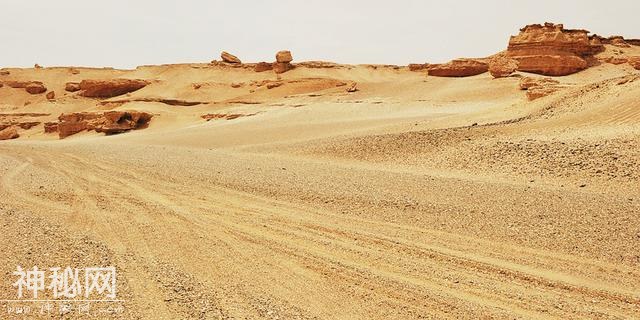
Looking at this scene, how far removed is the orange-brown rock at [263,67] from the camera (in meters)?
52.9

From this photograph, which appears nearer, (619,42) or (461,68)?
(461,68)

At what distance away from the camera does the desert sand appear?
5113 millimetres

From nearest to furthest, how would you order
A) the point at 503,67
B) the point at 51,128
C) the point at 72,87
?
the point at 503,67, the point at 51,128, the point at 72,87

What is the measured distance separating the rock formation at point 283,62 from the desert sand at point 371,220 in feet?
107

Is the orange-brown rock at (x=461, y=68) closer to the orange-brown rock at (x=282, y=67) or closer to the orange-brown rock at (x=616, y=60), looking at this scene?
the orange-brown rock at (x=616, y=60)

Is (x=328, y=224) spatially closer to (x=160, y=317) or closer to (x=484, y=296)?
(x=484, y=296)

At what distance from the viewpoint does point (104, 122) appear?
38.0 metres

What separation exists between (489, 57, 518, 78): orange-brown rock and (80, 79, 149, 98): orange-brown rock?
33.6m

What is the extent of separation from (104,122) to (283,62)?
19.4m

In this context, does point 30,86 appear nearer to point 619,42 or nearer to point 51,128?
point 51,128

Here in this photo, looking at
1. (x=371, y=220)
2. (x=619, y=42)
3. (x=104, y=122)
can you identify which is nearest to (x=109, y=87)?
(x=104, y=122)

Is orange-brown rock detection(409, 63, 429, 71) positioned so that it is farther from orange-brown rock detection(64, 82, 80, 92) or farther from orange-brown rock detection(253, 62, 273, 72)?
orange-brown rock detection(64, 82, 80, 92)

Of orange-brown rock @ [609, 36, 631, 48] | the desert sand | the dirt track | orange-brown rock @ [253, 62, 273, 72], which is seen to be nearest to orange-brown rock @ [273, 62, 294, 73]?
orange-brown rock @ [253, 62, 273, 72]

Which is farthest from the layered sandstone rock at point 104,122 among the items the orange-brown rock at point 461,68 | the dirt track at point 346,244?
the dirt track at point 346,244
